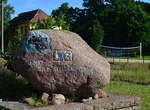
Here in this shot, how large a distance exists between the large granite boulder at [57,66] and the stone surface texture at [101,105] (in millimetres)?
388

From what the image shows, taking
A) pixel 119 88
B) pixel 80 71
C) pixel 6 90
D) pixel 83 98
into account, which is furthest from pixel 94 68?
pixel 119 88

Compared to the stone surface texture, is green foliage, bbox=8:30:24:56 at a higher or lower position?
higher

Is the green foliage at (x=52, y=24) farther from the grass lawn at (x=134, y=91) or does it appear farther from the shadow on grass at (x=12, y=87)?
the grass lawn at (x=134, y=91)

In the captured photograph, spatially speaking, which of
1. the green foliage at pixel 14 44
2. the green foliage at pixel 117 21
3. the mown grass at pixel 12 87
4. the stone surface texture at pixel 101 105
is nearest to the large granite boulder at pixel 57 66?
the stone surface texture at pixel 101 105

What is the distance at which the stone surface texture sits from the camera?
20.6ft

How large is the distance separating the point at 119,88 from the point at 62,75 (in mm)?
4948

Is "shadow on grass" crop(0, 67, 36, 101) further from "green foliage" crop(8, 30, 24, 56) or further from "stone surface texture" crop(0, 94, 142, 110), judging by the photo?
"stone surface texture" crop(0, 94, 142, 110)

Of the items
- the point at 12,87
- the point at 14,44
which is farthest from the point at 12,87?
the point at 14,44

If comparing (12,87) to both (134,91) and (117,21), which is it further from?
(117,21)

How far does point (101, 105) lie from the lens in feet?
21.6

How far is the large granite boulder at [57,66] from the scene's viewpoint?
676 cm

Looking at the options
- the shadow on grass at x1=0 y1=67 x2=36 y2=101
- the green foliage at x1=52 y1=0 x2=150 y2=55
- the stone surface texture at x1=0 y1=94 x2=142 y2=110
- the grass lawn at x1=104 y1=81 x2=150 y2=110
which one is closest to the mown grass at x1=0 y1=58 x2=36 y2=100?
the shadow on grass at x1=0 y1=67 x2=36 y2=101

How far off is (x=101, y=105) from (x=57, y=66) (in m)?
1.20

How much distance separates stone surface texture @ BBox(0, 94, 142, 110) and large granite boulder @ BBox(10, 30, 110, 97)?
1.27 ft
